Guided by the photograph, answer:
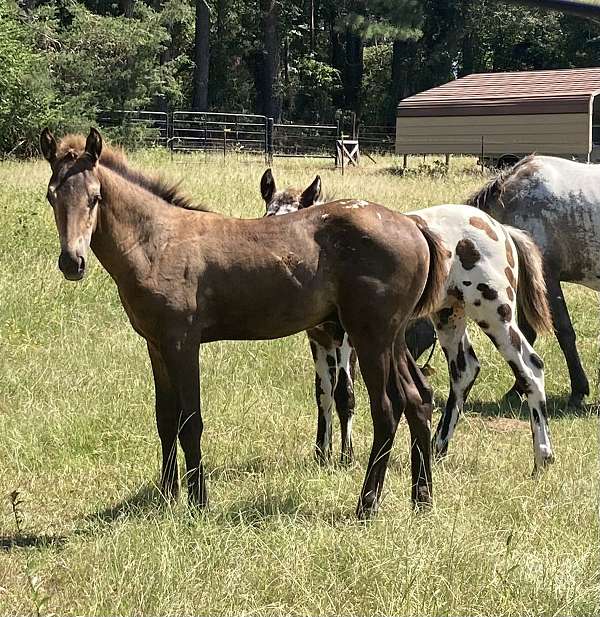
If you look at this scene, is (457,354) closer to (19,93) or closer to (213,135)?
(19,93)

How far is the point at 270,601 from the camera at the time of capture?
11.8 feet

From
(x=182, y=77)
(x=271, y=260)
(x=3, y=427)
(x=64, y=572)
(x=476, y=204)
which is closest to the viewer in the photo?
(x=64, y=572)

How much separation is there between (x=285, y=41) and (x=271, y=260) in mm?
41948

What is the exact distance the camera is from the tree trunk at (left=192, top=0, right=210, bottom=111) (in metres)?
36.6

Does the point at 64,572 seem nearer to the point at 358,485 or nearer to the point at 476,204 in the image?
the point at 358,485

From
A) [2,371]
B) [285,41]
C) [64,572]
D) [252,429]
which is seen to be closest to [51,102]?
[2,371]

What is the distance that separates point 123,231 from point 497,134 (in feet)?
80.9

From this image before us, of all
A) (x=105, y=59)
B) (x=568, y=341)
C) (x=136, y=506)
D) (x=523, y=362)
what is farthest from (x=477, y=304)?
(x=105, y=59)

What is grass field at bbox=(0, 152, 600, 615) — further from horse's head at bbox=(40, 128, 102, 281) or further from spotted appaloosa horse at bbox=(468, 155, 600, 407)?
horse's head at bbox=(40, 128, 102, 281)

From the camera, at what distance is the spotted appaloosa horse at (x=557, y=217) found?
741 centimetres

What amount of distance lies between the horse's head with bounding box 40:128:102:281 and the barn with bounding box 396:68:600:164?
73.2ft

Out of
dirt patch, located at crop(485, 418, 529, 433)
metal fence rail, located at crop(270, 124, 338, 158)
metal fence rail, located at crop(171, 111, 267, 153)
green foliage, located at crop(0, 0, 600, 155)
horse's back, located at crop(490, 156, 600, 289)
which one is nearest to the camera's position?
dirt patch, located at crop(485, 418, 529, 433)

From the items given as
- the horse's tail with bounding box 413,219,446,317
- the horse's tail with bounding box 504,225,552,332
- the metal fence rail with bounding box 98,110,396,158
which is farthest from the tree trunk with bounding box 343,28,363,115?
the horse's tail with bounding box 413,219,446,317

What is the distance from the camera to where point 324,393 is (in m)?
5.75
